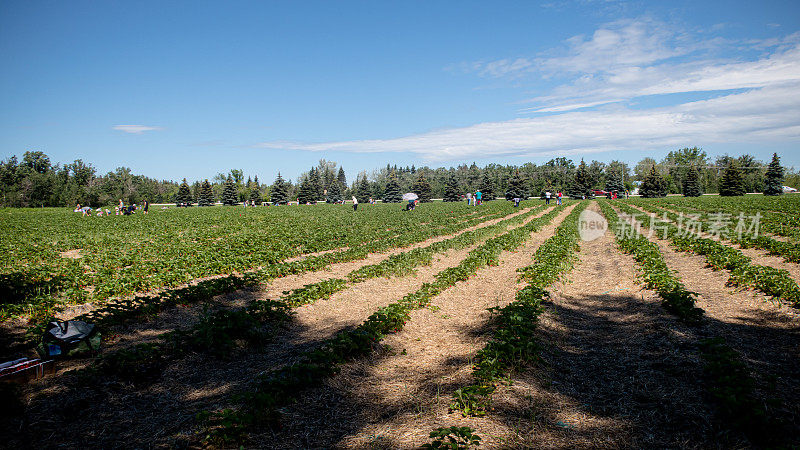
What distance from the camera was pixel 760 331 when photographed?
286 inches

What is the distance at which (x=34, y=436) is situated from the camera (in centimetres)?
433

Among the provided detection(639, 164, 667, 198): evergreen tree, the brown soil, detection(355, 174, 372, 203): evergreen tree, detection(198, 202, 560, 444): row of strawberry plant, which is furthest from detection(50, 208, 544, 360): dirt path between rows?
detection(355, 174, 372, 203): evergreen tree

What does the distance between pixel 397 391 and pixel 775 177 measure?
293 feet

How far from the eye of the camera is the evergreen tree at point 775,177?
65.5 m

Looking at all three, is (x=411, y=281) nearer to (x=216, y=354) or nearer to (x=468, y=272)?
(x=468, y=272)

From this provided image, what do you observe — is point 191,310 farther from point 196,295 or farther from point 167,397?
point 167,397

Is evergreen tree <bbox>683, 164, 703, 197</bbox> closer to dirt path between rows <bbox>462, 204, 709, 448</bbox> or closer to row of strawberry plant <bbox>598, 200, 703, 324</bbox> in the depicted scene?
row of strawberry plant <bbox>598, 200, 703, 324</bbox>

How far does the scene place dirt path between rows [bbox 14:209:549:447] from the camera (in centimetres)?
439

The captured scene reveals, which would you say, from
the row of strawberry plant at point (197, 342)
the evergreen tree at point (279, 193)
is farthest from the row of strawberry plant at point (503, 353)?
the evergreen tree at point (279, 193)

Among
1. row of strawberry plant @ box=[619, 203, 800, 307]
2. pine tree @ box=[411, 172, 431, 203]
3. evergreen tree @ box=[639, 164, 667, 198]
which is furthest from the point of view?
pine tree @ box=[411, 172, 431, 203]

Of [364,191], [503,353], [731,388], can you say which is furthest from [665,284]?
[364,191]

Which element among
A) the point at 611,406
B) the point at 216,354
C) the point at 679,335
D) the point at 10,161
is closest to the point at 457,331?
the point at 611,406

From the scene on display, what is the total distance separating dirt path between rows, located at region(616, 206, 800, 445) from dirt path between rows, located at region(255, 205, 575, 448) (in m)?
3.84

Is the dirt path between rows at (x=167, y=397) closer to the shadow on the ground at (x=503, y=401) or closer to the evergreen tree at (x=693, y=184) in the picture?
the shadow on the ground at (x=503, y=401)
